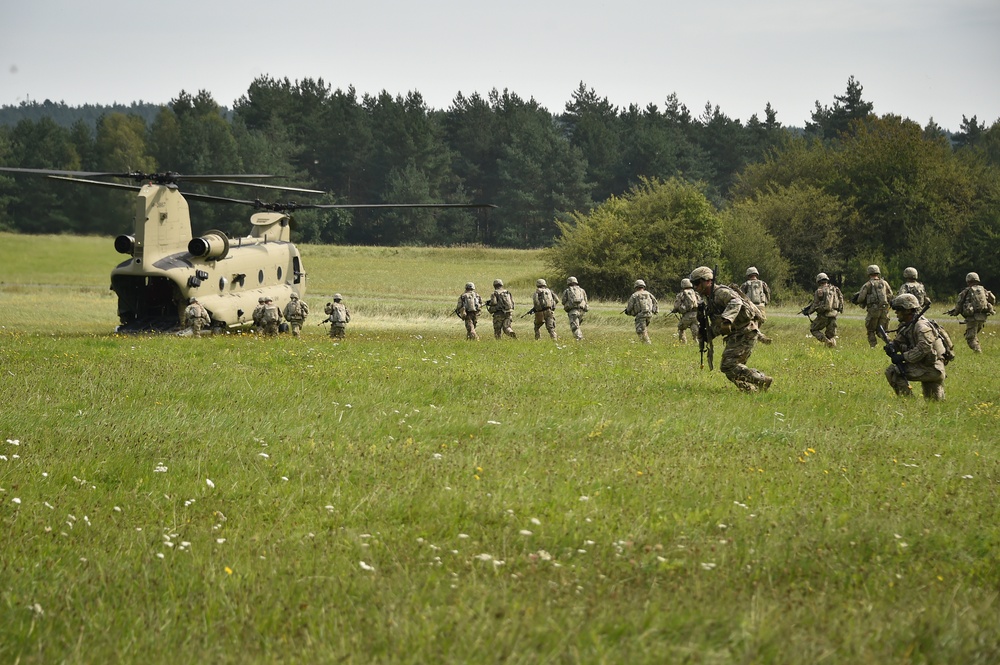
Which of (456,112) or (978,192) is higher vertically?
(456,112)

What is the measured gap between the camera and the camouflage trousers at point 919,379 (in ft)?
45.9

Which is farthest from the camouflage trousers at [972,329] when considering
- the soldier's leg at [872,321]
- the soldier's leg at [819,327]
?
the soldier's leg at [819,327]

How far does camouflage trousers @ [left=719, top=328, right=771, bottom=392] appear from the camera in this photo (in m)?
14.7

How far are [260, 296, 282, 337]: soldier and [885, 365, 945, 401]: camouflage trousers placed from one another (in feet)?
61.4

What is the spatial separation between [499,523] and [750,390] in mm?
7845

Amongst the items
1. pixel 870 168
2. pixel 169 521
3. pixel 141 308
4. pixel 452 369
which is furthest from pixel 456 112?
pixel 169 521

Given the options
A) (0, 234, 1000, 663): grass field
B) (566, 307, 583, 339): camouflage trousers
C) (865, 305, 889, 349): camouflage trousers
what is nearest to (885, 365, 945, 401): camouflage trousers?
(0, 234, 1000, 663): grass field

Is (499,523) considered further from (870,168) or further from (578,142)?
(578,142)

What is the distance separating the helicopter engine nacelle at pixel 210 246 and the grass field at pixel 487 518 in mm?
12315

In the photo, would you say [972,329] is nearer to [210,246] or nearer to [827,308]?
[827,308]

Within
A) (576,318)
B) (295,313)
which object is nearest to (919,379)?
(576,318)

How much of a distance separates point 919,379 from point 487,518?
8.50m

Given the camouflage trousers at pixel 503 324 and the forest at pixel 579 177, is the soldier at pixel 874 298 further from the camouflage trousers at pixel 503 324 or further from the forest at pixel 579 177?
the forest at pixel 579 177

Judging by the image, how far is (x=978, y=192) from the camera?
59.1 meters
